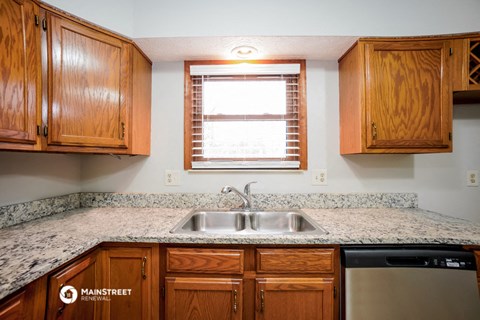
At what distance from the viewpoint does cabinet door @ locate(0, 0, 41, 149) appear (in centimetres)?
91

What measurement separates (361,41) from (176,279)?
178cm

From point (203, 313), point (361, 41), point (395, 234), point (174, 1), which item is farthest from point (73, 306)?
point (361, 41)

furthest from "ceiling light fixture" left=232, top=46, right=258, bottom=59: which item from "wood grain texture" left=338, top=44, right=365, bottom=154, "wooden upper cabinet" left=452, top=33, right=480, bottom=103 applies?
"wooden upper cabinet" left=452, top=33, right=480, bottom=103

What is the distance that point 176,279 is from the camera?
1.06 metres

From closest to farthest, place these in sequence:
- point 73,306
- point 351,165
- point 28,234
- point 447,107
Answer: point 73,306 < point 28,234 < point 447,107 < point 351,165

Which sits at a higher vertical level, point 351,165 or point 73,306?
point 351,165

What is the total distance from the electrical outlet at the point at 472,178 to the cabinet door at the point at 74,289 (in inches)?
100

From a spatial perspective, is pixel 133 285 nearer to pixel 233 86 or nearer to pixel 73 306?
pixel 73 306

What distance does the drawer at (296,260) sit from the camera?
1037mm

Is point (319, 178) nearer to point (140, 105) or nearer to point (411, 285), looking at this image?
point (411, 285)

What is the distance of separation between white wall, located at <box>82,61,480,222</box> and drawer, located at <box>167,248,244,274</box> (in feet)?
2.14

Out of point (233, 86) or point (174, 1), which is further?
point (233, 86)

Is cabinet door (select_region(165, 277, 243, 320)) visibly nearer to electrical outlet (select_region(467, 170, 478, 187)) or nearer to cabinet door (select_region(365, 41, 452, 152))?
cabinet door (select_region(365, 41, 452, 152))

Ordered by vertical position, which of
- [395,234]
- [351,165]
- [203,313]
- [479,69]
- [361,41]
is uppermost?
[361,41]
